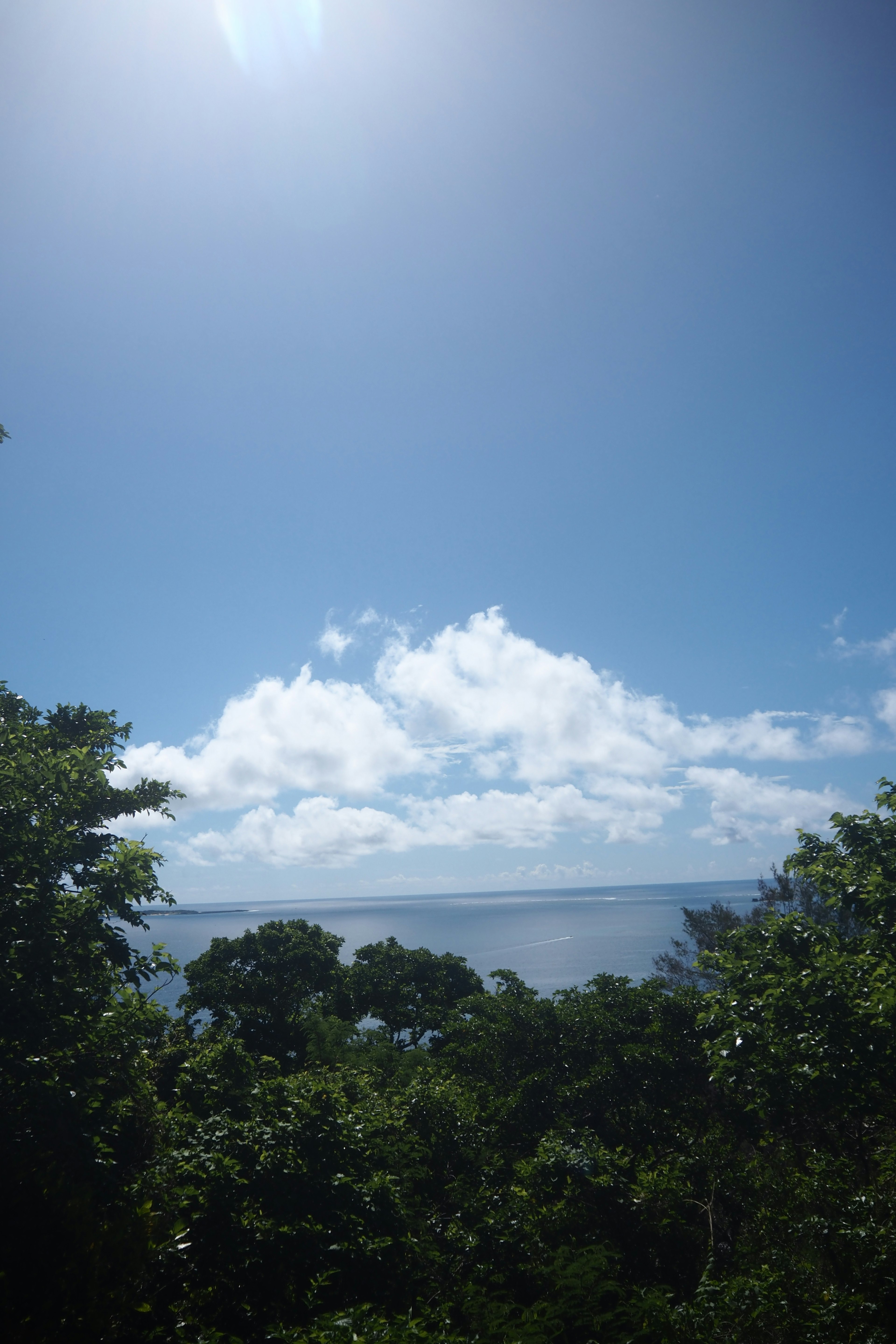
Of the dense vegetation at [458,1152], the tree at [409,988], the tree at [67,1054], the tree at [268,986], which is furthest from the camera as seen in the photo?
the tree at [409,988]

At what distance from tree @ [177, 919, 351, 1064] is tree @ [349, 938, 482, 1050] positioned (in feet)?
4.63

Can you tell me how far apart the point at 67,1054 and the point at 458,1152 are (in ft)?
27.3

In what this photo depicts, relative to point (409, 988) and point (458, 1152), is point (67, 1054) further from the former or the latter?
point (409, 988)

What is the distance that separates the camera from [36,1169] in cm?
702

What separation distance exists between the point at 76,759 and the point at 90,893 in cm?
359

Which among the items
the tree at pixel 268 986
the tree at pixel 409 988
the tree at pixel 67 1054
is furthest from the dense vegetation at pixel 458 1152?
the tree at pixel 409 988

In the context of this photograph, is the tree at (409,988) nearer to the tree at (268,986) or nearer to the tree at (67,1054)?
the tree at (268,986)

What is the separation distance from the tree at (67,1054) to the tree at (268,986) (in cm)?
1935

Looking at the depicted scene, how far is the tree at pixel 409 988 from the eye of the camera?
106ft

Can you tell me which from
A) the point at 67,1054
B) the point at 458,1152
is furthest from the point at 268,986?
the point at 67,1054

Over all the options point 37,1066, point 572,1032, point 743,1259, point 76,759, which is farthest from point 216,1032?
point 743,1259

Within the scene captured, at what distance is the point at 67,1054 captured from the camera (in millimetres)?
9164

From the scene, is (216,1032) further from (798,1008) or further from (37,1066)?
(798,1008)

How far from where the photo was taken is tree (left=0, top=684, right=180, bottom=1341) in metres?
5.55
